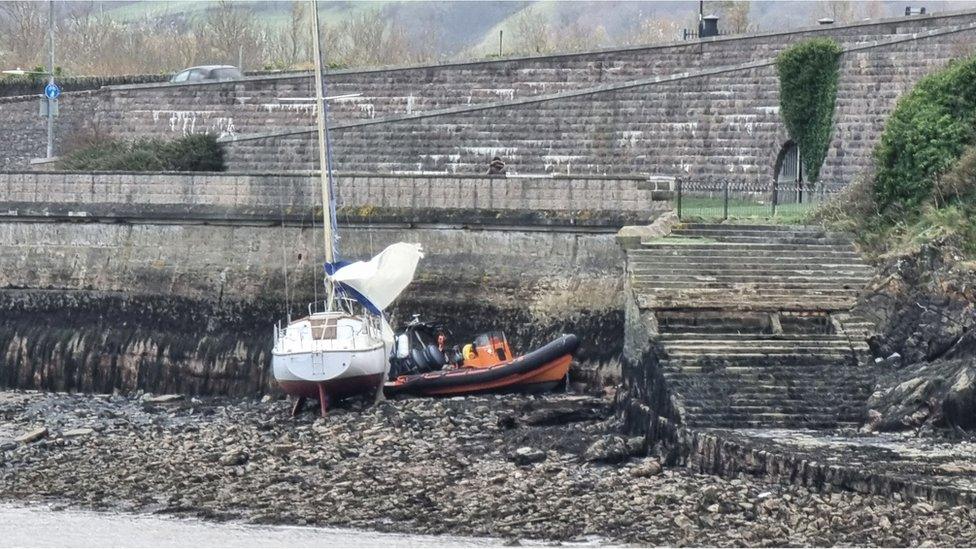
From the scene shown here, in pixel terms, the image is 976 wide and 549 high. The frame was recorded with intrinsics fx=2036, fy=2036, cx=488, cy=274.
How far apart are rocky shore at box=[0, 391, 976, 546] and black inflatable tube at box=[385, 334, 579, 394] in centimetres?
56

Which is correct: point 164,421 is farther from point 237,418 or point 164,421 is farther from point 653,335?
point 653,335

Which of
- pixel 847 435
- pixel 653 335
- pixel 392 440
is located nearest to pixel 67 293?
pixel 392 440

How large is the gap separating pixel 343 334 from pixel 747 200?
8.91 m

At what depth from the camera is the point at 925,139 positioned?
31125 mm

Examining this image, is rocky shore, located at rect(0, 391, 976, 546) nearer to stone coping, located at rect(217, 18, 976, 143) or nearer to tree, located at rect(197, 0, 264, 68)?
stone coping, located at rect(217, 18, 976, 143)

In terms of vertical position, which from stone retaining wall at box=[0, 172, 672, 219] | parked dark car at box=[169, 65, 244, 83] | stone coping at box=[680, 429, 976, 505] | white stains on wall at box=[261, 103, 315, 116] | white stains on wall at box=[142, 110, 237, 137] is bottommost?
stone coping at box=[680, 429, 976, 505]

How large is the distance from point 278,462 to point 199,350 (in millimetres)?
8590

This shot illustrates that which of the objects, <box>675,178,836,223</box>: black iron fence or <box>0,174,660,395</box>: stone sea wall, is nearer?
<box>675,178,836,223</box>: black iron fence

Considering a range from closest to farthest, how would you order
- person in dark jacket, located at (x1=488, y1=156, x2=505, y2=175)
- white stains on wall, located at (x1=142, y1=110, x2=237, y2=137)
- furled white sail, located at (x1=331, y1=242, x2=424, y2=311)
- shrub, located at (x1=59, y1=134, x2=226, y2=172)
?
1. furled white sail, located at (x1=331, y1=242, x2=424, y2=311)
2. person in dark jacket, located at (x1=488, y1=156, x2=505, y2=175)
3. shrub, located at (x1=59, y1=134, x2=226, y2=172)
4. white stains on wall, located at (x1=142, y1=110, x2=237, y2=137)

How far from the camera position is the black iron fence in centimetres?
3228

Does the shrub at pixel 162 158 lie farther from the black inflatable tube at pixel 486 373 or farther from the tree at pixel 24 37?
the tree at pixel 24 37

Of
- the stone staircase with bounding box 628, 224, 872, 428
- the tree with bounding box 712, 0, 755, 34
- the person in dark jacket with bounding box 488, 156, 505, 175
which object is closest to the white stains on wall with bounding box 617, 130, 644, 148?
the person in dark jacket with bounding box 488, 156, 505, 175

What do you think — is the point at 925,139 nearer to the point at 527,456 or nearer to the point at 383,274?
the point at 383,274

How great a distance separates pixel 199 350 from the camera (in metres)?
35.1
